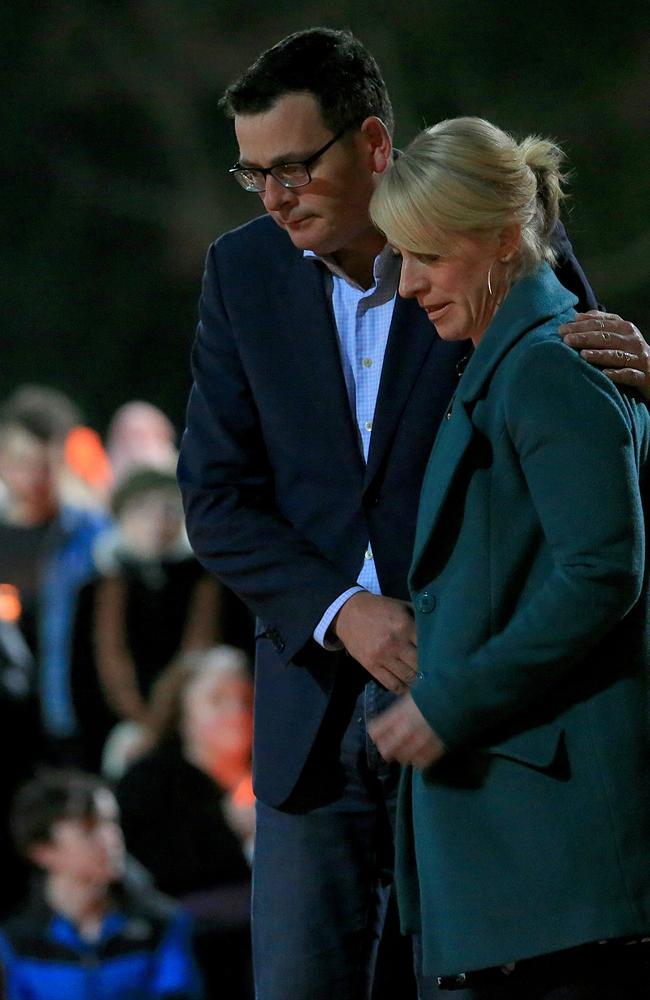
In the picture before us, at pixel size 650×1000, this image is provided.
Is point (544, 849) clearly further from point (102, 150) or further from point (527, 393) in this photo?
point (102, 150)

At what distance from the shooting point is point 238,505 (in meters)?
2.00

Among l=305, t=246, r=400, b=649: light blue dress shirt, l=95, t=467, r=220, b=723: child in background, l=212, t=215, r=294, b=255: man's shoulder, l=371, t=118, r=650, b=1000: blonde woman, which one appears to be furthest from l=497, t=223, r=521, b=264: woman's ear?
l=95, t=467, r=220, b=723: child in background

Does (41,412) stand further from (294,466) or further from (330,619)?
(330,619)

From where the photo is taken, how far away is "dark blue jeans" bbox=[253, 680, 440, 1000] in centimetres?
195

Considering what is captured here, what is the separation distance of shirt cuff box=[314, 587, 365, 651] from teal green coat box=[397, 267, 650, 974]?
0.23 metres

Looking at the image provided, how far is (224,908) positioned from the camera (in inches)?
157

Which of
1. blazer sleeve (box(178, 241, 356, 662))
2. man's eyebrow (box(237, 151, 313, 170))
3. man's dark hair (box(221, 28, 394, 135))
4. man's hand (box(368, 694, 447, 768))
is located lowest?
man's hand (box(368, 694, 447, 768))

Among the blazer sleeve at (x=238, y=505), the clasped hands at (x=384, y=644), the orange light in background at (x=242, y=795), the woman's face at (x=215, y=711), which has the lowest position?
the orange light in background at (x=242, y=795)

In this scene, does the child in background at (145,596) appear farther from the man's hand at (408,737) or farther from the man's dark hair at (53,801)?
the man's hand at (408,737)

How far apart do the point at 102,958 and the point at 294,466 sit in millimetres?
2170

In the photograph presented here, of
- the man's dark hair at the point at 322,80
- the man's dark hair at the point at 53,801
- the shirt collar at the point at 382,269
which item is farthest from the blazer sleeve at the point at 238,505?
the man's dark hair at the point at 53,801

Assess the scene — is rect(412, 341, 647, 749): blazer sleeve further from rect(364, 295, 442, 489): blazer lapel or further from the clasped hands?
rect(364, 295, 442, 489): blazer lapel

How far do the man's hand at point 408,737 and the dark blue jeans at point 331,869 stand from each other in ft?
1.11

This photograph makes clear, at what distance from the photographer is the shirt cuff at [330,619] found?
187 cm
